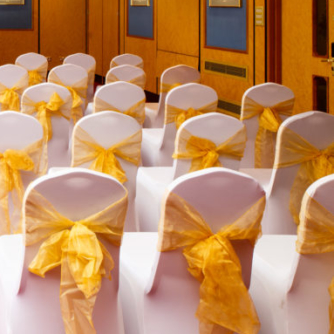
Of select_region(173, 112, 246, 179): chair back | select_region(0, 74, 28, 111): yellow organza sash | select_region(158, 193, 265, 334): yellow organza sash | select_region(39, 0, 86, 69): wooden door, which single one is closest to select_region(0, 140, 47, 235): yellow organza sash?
select_region(173, 112, 246, 179): chair back

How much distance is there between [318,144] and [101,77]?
12.4 m

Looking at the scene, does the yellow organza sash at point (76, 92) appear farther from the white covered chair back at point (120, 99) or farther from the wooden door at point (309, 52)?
the wooden door at point (309, 52)

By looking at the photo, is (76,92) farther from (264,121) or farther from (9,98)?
(264,121)

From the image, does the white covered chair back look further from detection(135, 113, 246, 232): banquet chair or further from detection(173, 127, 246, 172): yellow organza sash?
detection(173, 127, 246, 172): yellow organza sash

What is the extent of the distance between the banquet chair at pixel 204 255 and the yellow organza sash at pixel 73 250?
0.22 m

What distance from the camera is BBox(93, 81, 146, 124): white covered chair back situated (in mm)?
5574

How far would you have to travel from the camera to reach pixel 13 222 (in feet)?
14.5

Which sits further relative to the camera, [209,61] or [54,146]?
[209,61]

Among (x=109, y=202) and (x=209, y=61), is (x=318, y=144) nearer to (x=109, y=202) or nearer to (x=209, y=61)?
(x=109, y=202)

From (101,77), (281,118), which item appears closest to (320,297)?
(281,118)

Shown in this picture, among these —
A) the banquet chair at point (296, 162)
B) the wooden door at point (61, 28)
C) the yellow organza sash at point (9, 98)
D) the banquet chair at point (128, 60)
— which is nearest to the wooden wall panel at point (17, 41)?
the wooden door at point (61, 28)

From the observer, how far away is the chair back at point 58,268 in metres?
2.44

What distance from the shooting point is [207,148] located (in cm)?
421

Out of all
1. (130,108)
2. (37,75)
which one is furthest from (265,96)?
(37,75)
